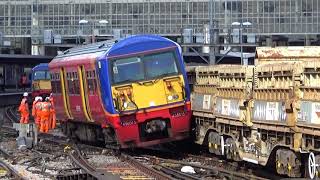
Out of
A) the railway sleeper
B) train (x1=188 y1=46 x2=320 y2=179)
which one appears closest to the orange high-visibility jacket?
the railway sleeper

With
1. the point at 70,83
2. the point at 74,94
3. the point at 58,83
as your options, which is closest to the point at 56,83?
the point at 58,83

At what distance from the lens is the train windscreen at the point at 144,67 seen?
17.5 metres

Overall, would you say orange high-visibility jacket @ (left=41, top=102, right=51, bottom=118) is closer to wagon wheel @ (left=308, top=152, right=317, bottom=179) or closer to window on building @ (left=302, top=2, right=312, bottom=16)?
wagon wheel @ (left=308, top=152, right=317, bottom=179)

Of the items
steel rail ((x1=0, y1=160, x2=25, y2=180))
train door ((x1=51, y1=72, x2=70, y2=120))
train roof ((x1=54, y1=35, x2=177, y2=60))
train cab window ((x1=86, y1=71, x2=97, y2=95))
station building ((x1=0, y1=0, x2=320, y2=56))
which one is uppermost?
station building ((x1=0, y1=0, x2=320, y2=56))

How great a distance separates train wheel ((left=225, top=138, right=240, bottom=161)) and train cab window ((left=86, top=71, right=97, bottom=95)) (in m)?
4.20

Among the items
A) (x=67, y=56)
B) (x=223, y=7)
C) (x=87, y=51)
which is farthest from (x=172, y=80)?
(x=223, y=7)

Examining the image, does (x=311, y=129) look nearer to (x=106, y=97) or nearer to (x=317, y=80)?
(x=317, y=80)

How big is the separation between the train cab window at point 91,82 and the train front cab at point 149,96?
0.78 m

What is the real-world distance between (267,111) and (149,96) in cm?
482

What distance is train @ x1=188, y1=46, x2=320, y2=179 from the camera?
11.9 metres

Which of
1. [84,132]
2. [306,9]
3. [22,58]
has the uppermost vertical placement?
[306,9]

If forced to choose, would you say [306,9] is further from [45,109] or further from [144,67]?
[144,67]

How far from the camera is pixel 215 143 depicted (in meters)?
16.9

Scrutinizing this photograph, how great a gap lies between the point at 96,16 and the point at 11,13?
1136 centimetres
